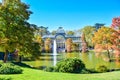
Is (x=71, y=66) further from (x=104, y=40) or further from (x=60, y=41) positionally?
(x=60, y=41)

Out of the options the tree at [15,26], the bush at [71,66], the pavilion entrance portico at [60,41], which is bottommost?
the bush at [71,66]

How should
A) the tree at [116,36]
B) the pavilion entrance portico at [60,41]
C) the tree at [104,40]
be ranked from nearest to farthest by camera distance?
1. the tree at [116,36]
2. the tree at [104,40]
3. the pavilion entrance portico at [60,41]

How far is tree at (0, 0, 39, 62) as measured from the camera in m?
25.7

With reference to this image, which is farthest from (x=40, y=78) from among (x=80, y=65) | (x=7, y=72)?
(x=80, y=65)

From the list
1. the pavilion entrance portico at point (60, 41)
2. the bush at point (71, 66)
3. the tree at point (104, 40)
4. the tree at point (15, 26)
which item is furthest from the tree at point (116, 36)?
the pavilion entrance portico at point (60, 41)

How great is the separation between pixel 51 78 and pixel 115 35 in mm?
32974

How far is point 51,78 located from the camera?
44.3ft

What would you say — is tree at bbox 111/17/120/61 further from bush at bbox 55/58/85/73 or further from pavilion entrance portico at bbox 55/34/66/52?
pavilion entrance portico at bbox 55/34/66/52

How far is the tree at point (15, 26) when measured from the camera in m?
25.7

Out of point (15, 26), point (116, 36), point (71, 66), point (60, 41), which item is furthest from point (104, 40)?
point (60, 41)

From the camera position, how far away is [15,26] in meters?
26.0

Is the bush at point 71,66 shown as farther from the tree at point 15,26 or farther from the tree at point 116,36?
the tree at point 116,36

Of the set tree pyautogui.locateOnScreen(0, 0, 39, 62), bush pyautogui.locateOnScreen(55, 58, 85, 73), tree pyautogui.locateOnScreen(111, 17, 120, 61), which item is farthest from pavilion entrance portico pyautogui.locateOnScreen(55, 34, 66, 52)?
bush pyautogui.locateOnScreen(55, 58, 85, 73)

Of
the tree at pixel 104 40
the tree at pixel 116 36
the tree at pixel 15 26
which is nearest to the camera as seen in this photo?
the tree at pixel 15 26
